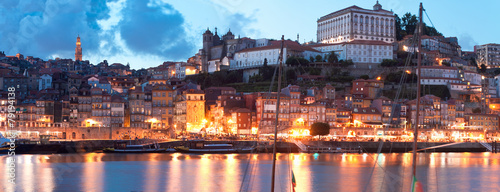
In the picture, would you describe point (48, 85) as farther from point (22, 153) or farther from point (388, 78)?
point (388, 78)

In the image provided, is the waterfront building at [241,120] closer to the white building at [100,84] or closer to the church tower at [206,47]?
the white building at [100,84]

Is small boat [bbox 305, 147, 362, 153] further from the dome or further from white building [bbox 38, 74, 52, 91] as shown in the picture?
the dome

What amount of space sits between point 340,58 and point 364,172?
1889 inches

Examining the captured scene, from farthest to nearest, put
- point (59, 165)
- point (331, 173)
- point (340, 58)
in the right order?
point (340, 58), point (59, 165), point (331, 173)

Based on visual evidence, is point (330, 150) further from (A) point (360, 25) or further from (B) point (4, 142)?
Answer: (A) point (360, 25)

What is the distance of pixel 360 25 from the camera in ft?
306

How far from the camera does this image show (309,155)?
5247cm

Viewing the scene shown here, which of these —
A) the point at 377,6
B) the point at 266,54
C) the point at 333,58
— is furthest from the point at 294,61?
the point at 377,6

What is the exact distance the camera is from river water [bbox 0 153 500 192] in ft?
109

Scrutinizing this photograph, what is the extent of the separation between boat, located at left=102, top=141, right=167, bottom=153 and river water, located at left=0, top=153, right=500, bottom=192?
232 cm

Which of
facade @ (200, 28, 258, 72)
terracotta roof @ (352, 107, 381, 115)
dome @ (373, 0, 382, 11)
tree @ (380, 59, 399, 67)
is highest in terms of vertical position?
dome @ (373, 0, 382, 11)

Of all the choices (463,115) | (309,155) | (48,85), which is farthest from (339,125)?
(48,85)

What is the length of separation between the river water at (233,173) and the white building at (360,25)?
142 ft

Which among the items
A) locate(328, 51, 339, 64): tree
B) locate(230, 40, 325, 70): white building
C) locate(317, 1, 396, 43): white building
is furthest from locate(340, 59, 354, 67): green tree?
locate(317, 1, 396, 43): white building
